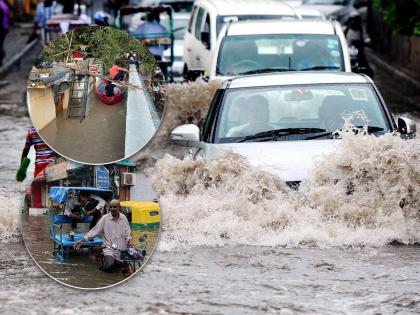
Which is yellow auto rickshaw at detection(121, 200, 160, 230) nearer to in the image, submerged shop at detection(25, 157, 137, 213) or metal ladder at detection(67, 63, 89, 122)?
submerged shop at detection(25, 157, 137, 213)

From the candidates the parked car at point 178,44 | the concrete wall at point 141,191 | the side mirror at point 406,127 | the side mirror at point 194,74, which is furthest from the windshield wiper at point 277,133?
the parked car at point 178,44

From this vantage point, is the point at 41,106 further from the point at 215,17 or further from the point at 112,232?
the point at 215,17

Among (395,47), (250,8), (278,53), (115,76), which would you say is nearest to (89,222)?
(115,76)

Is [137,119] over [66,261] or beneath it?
over

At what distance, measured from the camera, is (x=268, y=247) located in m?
9.04

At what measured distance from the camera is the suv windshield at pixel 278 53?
1465 cm

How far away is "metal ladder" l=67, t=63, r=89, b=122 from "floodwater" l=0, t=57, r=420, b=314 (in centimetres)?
137

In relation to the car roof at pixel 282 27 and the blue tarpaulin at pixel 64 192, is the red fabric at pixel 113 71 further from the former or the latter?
the car roof at pixel 282 27

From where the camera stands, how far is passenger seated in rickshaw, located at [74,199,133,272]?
6.18 meters

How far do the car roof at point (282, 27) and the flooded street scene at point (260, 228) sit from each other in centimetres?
362

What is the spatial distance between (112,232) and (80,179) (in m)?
0.33

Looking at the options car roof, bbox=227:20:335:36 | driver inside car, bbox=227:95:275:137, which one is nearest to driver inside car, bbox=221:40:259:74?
car roof, bbox=227:20:335:36

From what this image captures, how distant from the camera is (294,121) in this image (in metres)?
10.8

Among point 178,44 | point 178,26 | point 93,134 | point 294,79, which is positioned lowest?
point 178,44
